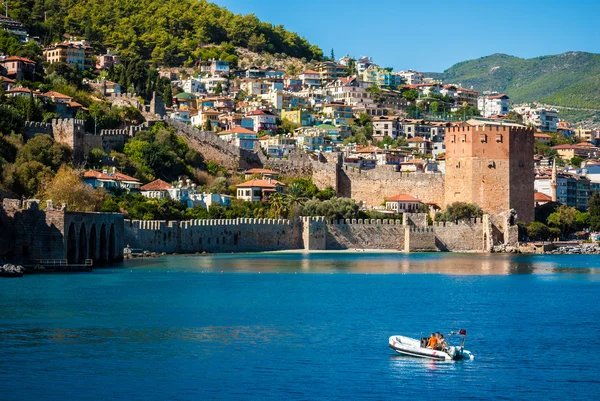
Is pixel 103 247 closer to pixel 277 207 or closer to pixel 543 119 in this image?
pixel 277 207

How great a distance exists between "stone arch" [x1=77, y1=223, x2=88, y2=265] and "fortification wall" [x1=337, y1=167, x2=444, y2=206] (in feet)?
79.4

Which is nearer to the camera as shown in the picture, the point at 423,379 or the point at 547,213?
the point at 423,379

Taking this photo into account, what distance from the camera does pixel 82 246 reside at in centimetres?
4075

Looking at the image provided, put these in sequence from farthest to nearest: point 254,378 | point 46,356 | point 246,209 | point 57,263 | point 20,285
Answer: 1. point 246,209
2. point 57,263
3. point 20,285
4. point 46,356
5. point 254,378

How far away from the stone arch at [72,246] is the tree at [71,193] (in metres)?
5.90

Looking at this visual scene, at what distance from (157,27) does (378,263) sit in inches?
2242

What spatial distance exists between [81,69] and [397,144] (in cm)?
2321

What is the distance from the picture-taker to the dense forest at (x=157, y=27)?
8706 cm

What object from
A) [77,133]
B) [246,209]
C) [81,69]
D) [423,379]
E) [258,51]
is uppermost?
[258,51]

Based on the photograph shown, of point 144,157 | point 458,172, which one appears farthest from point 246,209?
point 458,172

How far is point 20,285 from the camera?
3225cm

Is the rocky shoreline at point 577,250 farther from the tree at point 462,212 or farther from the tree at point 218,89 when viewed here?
the tree at point 218,89

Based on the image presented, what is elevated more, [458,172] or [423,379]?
[458,172]

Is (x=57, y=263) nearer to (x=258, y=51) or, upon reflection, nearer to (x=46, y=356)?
(x=46, y=356)
